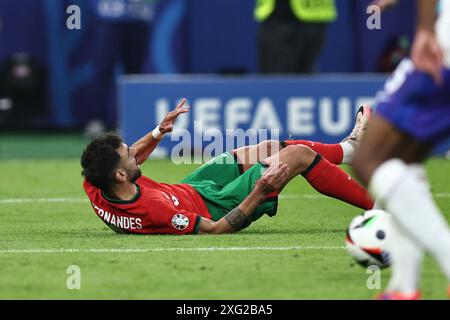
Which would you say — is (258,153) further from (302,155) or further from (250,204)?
(250,204)

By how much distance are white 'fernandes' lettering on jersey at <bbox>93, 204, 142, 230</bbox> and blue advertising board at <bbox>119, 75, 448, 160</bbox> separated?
19.0 feet

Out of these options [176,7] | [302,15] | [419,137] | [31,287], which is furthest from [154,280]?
[176,7]

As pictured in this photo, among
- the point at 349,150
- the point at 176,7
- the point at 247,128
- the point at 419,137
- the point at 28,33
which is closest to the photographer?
the point at 419,137

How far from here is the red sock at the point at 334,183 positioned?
8.55 metres

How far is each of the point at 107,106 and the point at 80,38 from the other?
1.09 m

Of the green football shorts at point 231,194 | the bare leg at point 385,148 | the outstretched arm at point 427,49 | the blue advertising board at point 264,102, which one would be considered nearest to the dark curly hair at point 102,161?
the green football shorts at point 231,194

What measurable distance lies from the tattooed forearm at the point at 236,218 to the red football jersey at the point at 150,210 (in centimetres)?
20

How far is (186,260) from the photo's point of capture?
24.6 feet

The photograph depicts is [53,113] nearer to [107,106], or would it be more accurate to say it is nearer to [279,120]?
[107,106]

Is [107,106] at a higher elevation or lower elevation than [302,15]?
lower

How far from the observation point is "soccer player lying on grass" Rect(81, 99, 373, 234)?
8.27 m

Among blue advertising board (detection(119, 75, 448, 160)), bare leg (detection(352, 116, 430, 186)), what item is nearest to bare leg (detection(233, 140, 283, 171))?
bare leg (detection(352, 116, 430, 186))

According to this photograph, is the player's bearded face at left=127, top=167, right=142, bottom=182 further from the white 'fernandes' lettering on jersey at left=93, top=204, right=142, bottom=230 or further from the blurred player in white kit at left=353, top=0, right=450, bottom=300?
the blurred player in white kit at left=353, top=0, right=450, bottom=300
